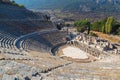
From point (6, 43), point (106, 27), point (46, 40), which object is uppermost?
point (106, 27)

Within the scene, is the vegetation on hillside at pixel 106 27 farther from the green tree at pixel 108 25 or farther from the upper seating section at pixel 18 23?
the upper seating section at pixel 18 23

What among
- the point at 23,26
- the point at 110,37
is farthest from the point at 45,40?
the point at 110,37

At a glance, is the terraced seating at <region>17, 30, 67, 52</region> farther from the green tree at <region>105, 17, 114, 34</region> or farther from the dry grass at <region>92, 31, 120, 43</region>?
the green tree at <region>105, 17, 114, 34</region>

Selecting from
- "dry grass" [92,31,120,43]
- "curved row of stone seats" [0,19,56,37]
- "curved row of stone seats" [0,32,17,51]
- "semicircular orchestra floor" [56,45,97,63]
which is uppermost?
"curved row of stone seats" [0,19,56,37]

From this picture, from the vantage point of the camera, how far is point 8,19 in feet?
178

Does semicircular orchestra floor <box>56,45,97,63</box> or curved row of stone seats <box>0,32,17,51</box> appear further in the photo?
semicircular orchestra floor <box>56,45,97,63</box>

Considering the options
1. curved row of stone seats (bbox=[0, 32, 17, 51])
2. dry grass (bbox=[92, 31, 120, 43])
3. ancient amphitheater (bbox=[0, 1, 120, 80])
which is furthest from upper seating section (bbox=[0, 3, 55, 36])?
dry grass (bbox=[92, 31, 120, 43])

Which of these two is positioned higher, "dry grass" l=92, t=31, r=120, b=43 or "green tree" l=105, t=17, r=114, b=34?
"green tree" l=105, t=17, r=114, b=34

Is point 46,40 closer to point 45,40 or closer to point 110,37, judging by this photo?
point 45,40

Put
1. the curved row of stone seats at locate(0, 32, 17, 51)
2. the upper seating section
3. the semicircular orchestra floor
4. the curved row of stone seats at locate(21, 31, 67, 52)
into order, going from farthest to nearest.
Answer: the upper seating section < the curved row of stone seats at locate(21, 31, 67, 52) < the semicircular orchestra floor < the curved row of stone seats at locate(0, 32, 17, 51)

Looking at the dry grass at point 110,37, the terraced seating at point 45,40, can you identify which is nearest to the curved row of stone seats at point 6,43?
the terraced seating at point 45,40

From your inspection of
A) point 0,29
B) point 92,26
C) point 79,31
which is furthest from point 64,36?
point 0,29

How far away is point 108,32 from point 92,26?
25.3ft

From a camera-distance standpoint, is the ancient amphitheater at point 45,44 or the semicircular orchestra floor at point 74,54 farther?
the semicircular orchestra floor at point 74,54
